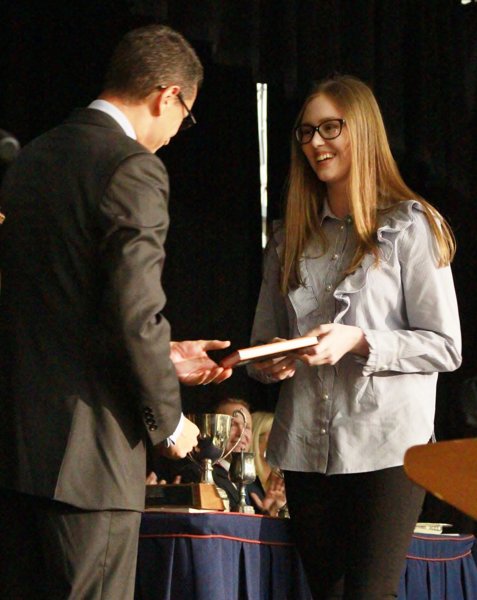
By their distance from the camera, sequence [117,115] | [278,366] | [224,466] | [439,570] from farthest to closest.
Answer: [224,466]
[439,570]
[278,366]
[117,115]

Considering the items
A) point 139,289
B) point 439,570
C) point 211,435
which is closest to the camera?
point 139,289

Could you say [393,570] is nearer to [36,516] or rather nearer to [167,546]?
[167,546]

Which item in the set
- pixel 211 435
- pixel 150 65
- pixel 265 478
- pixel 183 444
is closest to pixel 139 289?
pixel 183 444

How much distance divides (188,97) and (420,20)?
8.71 feet

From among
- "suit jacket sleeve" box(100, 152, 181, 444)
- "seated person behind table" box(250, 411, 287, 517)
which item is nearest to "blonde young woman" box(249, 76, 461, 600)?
"suit jacket sleeve" box(100, 152, 181, 444)

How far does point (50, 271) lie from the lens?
2010 mm

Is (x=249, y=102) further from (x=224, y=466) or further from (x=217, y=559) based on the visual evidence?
(x=217, y=559)

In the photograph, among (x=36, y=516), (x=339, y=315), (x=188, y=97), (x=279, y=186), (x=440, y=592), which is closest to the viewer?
(x=36, y=516)

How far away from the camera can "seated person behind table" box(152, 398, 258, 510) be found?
4.06 meters

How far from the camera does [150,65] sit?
224 cm

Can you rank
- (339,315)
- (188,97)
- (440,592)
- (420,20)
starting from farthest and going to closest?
1. (420,20)
2. (440,592)
3. (339,315)
4. (188,97)

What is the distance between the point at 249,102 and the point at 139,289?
10.2ft

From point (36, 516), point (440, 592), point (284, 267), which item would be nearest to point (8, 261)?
point (36, 516)

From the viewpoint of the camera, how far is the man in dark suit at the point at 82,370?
6.34ft
